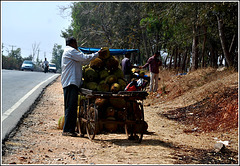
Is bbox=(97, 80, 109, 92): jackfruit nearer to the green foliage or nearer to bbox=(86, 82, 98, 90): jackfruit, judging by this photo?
bbox=(86, 82, 98, 90): jackfruit

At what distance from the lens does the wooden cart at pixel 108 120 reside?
5.98 metres

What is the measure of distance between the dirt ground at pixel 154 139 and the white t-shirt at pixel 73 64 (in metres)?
1.11

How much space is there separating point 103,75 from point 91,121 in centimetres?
117

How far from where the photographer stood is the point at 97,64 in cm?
685

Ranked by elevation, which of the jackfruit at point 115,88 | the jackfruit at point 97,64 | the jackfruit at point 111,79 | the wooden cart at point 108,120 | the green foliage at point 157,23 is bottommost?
the wooden cart at point 108,120

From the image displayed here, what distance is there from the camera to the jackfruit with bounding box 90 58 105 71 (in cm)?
684

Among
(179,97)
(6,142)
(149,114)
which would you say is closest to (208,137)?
(149,114)

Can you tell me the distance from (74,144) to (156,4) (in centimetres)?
982

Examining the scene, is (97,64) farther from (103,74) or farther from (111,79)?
(111,79)

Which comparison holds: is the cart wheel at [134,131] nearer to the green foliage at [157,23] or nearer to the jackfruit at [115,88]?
the jackfruit at [115,88]

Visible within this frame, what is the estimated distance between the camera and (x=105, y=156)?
481cm

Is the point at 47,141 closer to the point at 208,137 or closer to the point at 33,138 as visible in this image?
the point at 33,138

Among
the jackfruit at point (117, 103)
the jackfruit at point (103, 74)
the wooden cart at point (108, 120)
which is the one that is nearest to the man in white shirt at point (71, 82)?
the wooden cart at point (108, 120)

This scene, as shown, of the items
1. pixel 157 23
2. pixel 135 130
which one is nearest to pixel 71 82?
pixel 135 130
